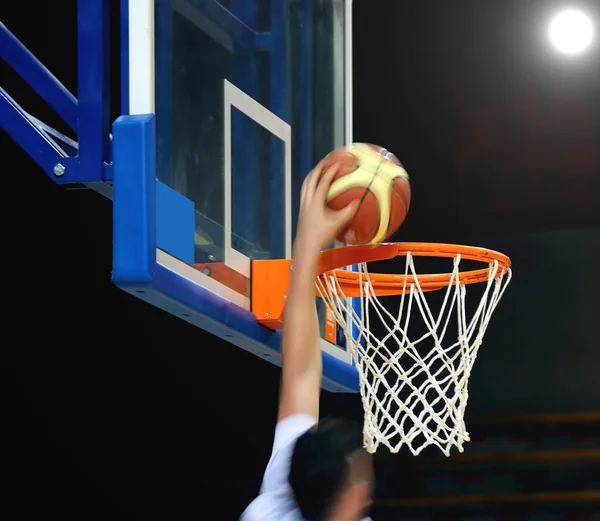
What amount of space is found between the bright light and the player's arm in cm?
399

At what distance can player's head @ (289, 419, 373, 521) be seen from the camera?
A: 147 cm

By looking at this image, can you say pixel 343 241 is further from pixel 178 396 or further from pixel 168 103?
pixel 178 396

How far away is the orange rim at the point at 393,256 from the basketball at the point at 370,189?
0.19 metres

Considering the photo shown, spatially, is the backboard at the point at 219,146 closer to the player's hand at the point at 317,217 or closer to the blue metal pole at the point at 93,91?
the blue metal pole at the point at 93,91

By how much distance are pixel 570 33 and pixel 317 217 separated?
403cm

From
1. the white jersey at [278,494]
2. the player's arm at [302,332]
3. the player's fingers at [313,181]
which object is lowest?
the white jersey at [278,494]

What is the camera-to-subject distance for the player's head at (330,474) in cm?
147

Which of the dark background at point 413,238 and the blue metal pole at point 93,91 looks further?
the dark background at point 413,238

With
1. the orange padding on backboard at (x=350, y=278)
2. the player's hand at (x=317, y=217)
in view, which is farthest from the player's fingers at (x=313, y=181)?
the orange padding on backboard at (x=350, y=278)

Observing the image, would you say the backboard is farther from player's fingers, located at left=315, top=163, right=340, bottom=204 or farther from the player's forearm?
the player's forearm

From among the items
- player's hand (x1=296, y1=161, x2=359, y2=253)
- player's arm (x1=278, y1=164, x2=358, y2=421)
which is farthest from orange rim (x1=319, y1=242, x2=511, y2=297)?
player's arm (x1=278, y1=164, x2=358, y2=421)

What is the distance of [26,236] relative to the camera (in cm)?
547

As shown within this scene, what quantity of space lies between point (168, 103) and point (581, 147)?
3.30 meters

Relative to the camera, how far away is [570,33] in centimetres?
545
